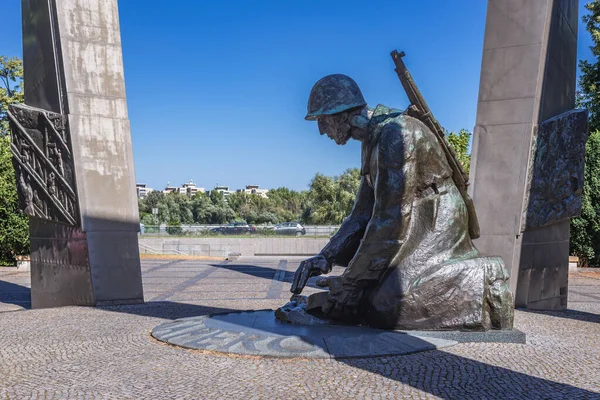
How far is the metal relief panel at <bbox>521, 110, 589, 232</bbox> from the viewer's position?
26.8 feet

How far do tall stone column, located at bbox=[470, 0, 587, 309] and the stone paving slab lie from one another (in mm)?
4006

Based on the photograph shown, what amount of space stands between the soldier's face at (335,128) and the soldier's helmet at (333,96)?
10 centimetres

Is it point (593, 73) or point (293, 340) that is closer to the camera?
point (293, 340)

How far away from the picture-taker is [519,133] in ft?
27.1

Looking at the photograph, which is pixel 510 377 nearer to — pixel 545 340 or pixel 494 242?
pixel 545 340

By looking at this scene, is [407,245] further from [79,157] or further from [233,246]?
[233,246]

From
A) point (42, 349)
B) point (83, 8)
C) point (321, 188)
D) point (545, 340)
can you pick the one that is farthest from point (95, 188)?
point (321, 188)

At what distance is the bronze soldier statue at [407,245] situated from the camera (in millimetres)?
4871

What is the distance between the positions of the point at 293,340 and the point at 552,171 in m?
5.30

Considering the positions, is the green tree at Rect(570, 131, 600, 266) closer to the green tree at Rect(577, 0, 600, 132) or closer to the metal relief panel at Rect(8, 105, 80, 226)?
the green tree at Rect(577, 0, 600, 132)

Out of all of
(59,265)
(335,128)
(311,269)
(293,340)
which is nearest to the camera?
(293,340)

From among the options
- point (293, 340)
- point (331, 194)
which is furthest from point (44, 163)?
point (331, 194)

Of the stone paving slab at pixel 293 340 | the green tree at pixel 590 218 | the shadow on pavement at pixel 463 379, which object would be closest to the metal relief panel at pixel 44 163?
the stone paving slab at pixel 293 340

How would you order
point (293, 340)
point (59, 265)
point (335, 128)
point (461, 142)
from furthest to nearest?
point (461, 142) → point (59, 265) → point (335, 128) → point (293, 340)
